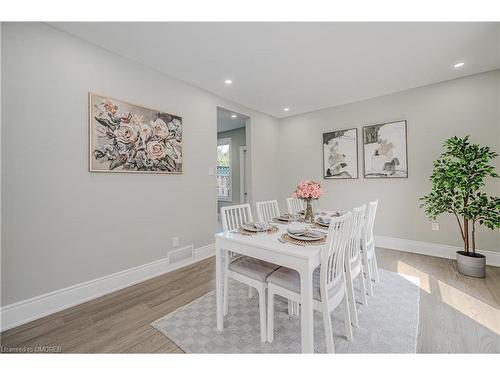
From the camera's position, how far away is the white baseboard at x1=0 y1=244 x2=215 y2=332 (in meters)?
1.70

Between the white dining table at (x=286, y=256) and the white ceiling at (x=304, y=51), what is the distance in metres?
1.86

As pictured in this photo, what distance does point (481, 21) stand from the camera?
1886mm

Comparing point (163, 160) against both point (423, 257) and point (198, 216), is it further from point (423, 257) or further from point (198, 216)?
point (423, 257)

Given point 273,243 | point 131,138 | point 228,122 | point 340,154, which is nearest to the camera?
point 273,243

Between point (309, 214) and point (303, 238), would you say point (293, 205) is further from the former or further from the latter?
point (303, 238)

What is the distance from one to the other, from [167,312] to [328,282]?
4.75 feet

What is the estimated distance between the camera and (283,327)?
66.0 inches

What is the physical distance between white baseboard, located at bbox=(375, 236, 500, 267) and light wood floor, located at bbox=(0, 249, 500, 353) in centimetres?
25

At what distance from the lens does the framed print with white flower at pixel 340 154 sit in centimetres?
387

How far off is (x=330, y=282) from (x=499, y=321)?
156 centimetres

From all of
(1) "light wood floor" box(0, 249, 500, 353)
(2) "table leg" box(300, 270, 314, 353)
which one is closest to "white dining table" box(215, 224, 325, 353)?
(2) "table leg" box(300, 270, 314, 353)

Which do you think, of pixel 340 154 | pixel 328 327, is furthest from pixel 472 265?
pixel 328 327

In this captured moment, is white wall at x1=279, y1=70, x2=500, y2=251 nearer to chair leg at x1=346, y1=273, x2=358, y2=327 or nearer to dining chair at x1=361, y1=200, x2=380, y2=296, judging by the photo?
dining chair at x1=361, y1=200, x2=380, y2=296
